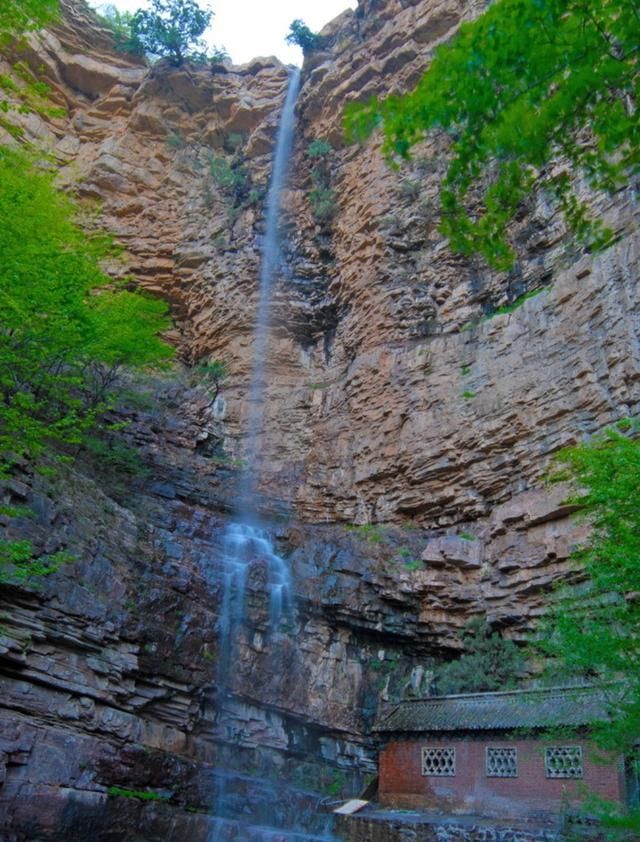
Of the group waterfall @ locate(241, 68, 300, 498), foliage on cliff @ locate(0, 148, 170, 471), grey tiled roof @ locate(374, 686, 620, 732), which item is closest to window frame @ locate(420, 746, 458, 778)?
grey tiled roof @ locate(374, 686, 620, 732)

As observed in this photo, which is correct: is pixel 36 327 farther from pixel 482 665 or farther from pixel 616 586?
pixel 482 665

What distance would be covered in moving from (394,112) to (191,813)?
14.2 metres

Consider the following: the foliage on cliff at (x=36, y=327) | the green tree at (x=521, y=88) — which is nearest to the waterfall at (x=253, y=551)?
the foliage on cliff at (x=36, y=327)

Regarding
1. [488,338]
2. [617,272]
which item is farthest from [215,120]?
[617,272]

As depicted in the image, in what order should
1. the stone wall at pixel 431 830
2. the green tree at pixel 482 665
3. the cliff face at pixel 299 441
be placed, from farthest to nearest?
the green tree at pixel 482 665
the cliff face at pixel 299 441
the stone wall at pixel 431 830

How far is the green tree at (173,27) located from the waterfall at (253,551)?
8403 millimetres

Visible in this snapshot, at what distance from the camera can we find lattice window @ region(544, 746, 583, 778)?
14086mm

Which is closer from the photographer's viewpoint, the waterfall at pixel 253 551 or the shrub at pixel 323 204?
the waterfall at pixel 253 551

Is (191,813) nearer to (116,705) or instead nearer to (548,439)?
(116,705)

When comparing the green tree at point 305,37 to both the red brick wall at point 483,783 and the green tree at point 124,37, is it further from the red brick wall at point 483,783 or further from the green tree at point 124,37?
the red brick wall at point 483,783

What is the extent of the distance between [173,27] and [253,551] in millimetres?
27889

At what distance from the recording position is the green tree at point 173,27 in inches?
1356

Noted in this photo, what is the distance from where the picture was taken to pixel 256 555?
20312mm

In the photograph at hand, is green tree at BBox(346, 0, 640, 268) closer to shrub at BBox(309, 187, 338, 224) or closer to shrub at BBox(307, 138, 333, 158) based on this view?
shrub at BBox(309, 187, 338, 224)
